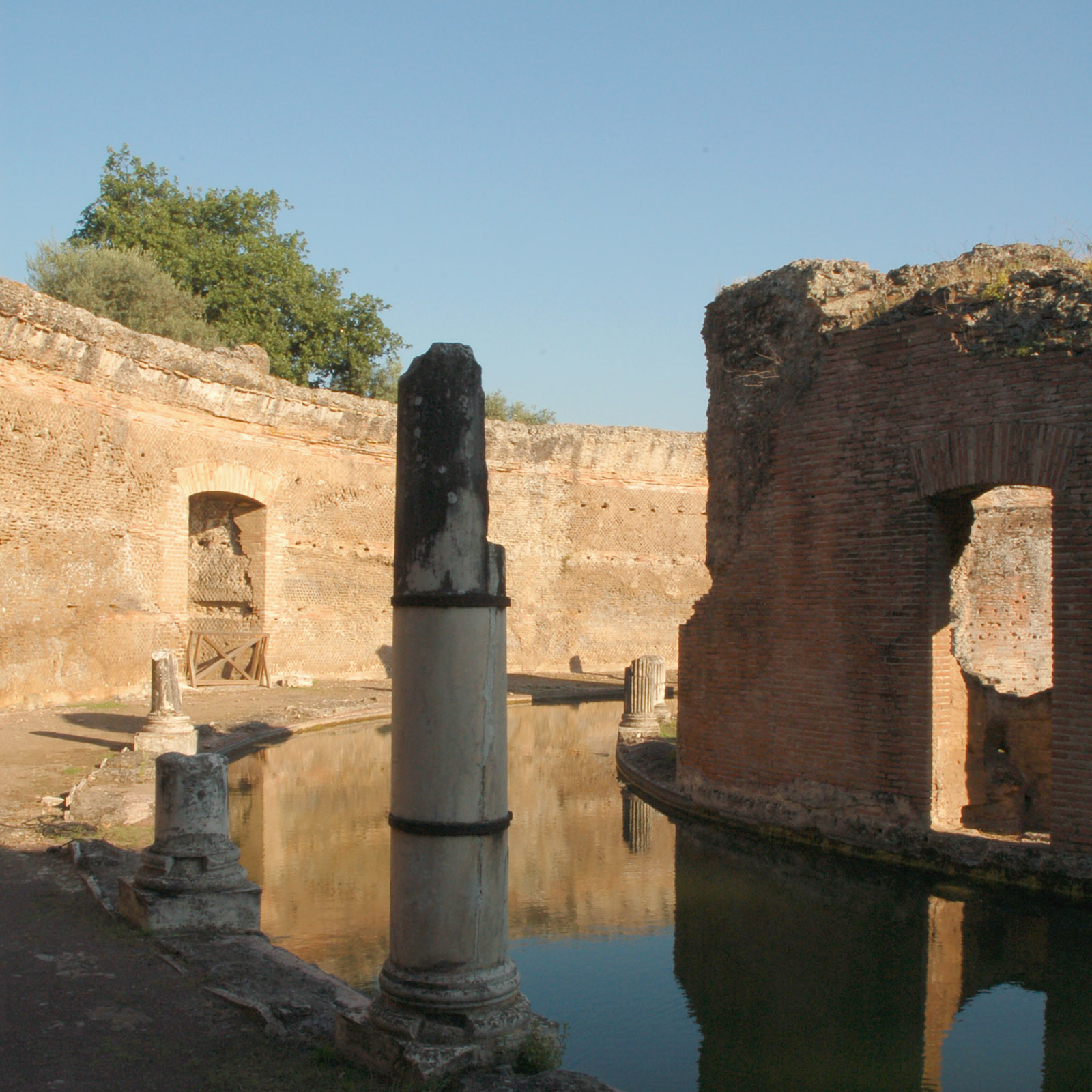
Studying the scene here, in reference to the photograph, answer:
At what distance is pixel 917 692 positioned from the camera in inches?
278

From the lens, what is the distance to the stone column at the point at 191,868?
5.07 metres

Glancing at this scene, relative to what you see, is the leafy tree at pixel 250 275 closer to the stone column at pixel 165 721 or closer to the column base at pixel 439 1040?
the stone column at pixel 165 721

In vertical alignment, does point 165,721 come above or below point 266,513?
below

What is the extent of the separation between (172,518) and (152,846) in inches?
475

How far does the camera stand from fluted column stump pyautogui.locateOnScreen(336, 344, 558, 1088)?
346 cm

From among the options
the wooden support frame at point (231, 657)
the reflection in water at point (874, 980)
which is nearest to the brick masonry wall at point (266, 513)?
the wooden support frame at point (231, 657)

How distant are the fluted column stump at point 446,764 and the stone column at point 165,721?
7.00 m

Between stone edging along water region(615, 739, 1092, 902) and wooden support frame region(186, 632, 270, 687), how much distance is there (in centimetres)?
1033

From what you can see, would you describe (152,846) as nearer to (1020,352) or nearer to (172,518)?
(1020,352)

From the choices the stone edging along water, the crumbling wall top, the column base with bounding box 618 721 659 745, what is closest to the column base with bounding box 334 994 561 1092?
the stone edging along water

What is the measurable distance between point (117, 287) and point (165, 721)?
59.3 feet

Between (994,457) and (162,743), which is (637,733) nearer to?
(162,743)

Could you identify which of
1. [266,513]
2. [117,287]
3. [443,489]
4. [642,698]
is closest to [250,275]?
[117,287]

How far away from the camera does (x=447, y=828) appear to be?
353cm
